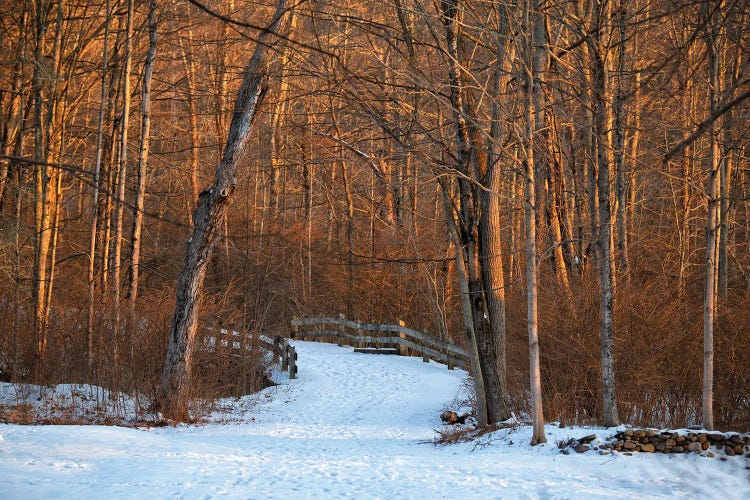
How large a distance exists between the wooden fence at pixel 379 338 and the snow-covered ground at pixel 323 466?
8.56 m

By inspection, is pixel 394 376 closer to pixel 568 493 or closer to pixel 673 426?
pixel 673 426

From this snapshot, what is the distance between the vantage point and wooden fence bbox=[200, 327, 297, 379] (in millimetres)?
16422

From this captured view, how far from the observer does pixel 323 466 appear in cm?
952

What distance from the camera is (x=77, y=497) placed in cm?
714

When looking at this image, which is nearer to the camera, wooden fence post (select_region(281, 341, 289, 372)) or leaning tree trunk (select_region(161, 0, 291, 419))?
leaning tree trunk (select_region(161, 0, 291, 419))

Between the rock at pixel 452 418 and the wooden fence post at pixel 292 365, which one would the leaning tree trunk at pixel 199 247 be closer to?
the rock at pixel 452 418

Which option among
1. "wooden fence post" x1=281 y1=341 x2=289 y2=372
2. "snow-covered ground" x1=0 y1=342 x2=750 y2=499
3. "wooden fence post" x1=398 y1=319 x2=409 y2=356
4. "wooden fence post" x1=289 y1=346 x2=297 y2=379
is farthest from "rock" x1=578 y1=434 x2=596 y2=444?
"wooden fence post" x1=398 y1=319 x2=409 y2=356

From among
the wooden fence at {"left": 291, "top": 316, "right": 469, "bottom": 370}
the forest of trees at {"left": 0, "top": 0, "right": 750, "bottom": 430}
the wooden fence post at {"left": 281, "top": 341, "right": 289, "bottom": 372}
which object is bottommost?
the wooden fence post at {"left": 281, "top": 341, "right": 289, "bottom": 372}

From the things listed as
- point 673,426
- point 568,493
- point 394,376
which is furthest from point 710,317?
point 394,376

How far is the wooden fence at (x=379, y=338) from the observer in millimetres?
22552

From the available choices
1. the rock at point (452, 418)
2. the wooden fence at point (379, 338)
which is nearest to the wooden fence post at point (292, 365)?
the wooden fence at point (379, 338)

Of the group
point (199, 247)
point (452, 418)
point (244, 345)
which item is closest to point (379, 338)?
point (244, 345)

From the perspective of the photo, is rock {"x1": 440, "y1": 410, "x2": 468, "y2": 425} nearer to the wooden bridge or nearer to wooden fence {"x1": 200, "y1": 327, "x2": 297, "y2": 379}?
the wooden bridge

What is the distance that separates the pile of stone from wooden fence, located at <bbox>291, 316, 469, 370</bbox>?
11.0 meters
